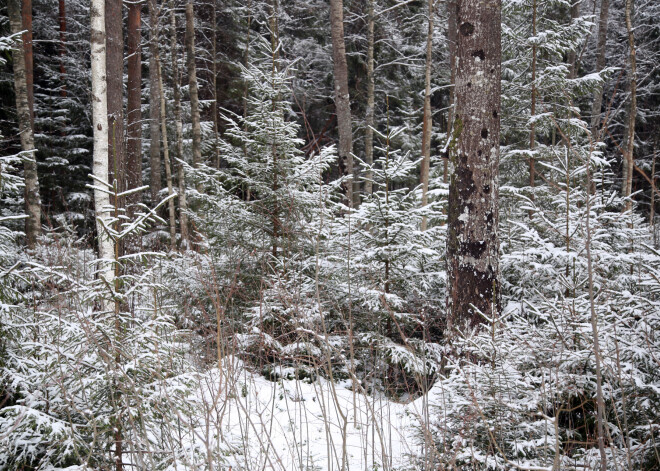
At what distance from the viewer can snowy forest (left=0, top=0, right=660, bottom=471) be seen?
2430 millimetres

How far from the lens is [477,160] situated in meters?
4.00

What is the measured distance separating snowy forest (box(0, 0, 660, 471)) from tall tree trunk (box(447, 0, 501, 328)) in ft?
0.07

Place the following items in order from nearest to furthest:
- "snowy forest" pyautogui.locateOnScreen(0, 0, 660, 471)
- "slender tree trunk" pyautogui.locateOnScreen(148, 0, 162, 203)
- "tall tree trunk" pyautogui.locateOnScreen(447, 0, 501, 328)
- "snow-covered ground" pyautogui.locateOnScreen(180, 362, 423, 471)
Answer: "snowy forest" pyautogui.locateOnScreen(0, 0, 660, 471) < "snow-covered ground" pyautogui.locateOnScreen(180, 362, 423, 471) < "tall tree trunk" pyautogui.locateOnScreen(447, 0, 501, 328) < "slender tree trunk" pyautogui.locateOnScreen(148, 0, 162, 203)

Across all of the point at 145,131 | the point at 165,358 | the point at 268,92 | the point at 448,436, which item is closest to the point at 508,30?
the point at 268,92

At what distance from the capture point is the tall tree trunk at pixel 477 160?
3951 millimetres

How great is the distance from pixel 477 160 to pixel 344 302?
2.36m

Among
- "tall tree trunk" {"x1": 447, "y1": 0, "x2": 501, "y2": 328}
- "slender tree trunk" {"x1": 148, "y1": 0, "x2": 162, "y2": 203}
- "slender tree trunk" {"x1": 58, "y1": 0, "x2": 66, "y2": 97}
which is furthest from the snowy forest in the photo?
"slender tree trunk" {"x1": 58, "y1": 0, "x2": 66, "y2": 97}

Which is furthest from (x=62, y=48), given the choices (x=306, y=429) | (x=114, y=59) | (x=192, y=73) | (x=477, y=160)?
(x=306, y=429)

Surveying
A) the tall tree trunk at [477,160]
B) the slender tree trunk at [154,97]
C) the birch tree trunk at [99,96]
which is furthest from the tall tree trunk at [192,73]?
the tall tree trunk at [477,160]

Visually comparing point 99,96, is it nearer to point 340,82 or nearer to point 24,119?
point 340,82

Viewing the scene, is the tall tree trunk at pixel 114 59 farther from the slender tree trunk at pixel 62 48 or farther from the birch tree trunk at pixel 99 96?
the slender tree trunk at pixel 62 48

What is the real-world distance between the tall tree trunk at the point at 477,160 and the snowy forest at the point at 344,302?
20 mm

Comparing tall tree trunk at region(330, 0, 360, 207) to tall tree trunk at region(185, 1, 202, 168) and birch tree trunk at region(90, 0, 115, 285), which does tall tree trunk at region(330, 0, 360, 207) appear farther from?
birch tree trunk at region(90, 0, 115, 285)

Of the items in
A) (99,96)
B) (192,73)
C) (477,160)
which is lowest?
(477,160)
